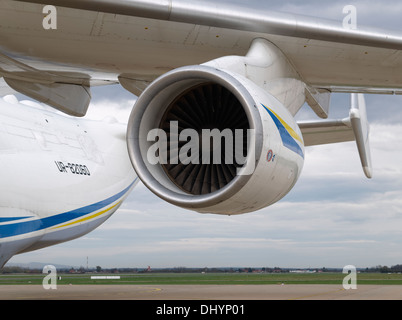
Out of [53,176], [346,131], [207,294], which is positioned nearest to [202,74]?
[346,131]

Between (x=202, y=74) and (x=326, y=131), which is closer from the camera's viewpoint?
(x=202, y=74)

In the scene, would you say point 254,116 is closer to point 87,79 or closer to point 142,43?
point 142,43

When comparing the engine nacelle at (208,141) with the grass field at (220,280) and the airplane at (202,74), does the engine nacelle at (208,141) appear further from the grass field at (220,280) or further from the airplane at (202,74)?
the grass field at (220,280)

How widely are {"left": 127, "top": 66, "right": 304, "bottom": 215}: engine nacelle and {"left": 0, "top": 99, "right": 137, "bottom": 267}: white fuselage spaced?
8776 mm

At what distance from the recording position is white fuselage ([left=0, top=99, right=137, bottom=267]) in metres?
13.5

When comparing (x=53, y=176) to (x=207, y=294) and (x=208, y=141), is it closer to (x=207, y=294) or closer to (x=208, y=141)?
(x=207, y=294)

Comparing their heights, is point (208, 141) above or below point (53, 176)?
below

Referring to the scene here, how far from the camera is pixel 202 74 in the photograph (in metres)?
5.12

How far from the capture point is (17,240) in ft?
44.8

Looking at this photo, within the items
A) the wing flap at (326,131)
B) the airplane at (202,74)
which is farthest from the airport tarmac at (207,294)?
the airplane at (202,74)

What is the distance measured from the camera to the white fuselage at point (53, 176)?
13.5 metres

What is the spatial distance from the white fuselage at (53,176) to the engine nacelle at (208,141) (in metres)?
8.78

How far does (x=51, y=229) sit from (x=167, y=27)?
10706 mm

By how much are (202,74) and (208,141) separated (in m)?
0.72
